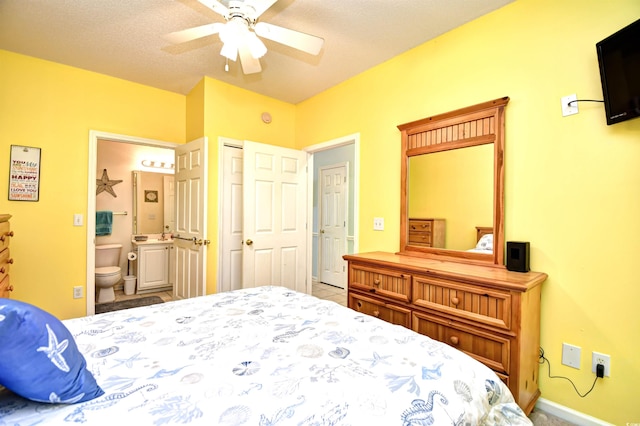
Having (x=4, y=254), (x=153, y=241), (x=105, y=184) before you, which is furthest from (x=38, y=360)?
(x=105, y=184)

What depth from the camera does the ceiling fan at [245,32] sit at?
1.65m

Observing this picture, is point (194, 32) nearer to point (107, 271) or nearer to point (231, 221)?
point (231, 221)

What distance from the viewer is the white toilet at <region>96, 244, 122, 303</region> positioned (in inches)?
144

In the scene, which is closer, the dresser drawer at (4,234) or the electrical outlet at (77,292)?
the dresser drawer at (4,234)

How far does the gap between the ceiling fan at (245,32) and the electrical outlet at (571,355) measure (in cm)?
235

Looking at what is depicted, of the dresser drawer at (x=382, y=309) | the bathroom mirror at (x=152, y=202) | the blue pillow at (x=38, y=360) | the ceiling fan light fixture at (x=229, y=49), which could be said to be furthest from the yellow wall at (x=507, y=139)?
the blue pillow at (x=38, y=360)

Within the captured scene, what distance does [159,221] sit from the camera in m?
4.98

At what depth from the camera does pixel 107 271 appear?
3730 millimetres

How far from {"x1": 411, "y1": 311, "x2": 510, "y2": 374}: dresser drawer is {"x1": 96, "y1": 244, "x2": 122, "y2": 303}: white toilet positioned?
3.70 metres

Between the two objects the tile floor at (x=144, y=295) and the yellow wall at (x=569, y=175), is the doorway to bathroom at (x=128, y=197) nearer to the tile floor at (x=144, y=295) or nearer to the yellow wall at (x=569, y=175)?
the tile floor at (x=144, y=295)

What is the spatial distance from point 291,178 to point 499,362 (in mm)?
2638

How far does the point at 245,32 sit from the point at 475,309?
7.02 feet

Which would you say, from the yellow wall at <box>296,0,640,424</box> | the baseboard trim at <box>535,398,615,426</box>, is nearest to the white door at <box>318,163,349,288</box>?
the yellow wall at <box>296,0,640,424</box>

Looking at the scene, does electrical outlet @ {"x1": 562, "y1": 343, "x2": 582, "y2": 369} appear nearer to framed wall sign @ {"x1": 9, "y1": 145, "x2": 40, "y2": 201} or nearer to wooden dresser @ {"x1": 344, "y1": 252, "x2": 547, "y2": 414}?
wooden dresser @ {"x1": 344, "y1": 252, "x2": 547, "y2": 414}
